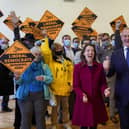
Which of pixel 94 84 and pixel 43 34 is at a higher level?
pixel 43 34

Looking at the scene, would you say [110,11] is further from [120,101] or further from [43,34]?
[120,101]

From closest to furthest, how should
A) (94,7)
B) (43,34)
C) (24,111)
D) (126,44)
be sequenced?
(126,44) < (24,111) < (43,34) < (94,7)

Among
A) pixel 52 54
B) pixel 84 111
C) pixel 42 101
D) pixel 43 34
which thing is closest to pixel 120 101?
pixel 84 111

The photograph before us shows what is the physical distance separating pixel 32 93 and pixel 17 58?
1.65ft

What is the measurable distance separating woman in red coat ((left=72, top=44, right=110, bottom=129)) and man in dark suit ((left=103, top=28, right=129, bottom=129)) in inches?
11.7

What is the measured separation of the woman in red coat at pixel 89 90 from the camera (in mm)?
3541

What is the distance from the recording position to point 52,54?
473cm

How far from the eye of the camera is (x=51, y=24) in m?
5.39

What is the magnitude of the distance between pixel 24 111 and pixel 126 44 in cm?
160

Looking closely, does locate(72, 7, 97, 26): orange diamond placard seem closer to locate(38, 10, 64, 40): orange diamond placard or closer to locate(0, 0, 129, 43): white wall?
locate(38, 10, 64, 40): orange diamond placard

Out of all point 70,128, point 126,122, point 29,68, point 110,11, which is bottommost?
point 70,128

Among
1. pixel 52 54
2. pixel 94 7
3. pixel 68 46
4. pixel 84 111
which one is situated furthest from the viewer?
pixel 94 7

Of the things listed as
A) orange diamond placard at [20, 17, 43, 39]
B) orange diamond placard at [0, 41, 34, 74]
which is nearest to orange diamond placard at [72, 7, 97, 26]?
orange diamond placard at [20, 17, 43, 39]

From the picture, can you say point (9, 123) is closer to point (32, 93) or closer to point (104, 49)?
point (32, 93)
